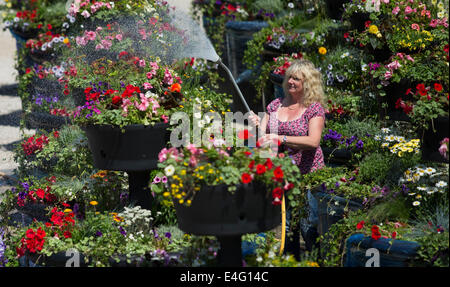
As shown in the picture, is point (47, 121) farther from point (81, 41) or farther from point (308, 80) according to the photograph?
point (308, 80)

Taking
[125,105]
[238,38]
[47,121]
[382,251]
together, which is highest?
[238,38]

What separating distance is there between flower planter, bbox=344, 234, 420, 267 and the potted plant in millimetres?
648

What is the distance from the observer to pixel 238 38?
8078mm

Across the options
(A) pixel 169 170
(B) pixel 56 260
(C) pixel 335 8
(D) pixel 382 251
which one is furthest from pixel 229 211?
(C) pixel 335 8

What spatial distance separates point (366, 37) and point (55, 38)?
9.58 feet

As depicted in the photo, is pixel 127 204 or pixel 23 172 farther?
pixel 23 172

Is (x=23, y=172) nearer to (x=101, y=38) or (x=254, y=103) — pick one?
(x=101, y=38)

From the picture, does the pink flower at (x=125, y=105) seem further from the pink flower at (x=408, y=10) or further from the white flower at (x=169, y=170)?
the pink flower at (x=408, y=10)

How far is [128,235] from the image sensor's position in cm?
402

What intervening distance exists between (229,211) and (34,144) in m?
2.91

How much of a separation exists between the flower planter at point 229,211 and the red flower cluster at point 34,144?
268cm

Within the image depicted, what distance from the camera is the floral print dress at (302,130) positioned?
439cm

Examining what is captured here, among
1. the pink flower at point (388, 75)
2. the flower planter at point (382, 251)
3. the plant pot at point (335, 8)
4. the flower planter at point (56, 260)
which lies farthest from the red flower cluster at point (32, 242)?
the plant pot at point (335, 8)
